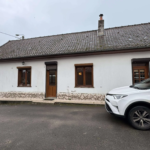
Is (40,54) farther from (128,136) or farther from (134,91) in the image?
(128,136)

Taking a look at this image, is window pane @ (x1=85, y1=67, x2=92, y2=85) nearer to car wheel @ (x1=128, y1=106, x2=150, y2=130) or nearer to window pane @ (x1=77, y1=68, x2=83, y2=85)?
window pane @ (x1=77, y1=68, x2=83, y2=85)

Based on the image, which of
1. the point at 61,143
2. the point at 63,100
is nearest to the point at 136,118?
the point at 61,143

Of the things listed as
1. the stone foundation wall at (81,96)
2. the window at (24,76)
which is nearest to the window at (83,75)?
the stone foundation wall at (81,96)

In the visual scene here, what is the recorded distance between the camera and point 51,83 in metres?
8.00

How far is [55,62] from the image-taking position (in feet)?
24.6

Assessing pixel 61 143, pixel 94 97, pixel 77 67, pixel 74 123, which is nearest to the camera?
pixel 61 143

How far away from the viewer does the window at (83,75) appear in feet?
23.5

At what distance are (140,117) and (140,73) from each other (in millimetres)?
4247

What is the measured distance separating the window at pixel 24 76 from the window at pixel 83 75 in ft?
13.1

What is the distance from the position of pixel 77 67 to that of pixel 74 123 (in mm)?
4363

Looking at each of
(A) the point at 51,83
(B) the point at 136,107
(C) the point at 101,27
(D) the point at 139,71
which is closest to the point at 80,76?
(A) the point at 51,83

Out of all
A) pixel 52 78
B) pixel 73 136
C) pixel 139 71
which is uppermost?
pixel 139 71

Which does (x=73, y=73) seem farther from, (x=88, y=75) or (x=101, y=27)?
(x=101, y=27)

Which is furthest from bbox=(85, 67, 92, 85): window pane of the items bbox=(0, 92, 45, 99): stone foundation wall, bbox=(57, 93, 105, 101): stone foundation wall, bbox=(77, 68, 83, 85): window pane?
bbox=(0, 92, 45, 99): stone foundation wall
